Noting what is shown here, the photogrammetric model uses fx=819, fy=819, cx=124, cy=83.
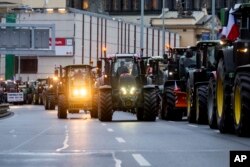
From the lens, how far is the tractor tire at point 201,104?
30.3 m

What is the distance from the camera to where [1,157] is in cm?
1658

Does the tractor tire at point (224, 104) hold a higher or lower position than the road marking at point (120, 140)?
higher

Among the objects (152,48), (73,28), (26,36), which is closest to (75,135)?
(26,36)

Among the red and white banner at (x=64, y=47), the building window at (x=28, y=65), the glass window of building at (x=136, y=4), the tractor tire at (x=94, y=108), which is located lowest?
the tractor tire at (x=94, y=108)

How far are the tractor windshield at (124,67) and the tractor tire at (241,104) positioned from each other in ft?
46.5

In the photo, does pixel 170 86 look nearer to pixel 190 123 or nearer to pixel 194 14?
pixel 190 123

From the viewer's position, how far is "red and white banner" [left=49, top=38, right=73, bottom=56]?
102m

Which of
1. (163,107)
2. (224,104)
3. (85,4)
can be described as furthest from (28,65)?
(224,104)

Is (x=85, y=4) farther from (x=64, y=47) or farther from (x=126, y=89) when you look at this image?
(x=126, y=89)

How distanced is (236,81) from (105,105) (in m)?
13.2

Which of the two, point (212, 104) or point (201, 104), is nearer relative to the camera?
point (212, 104)

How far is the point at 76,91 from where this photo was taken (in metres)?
43.0

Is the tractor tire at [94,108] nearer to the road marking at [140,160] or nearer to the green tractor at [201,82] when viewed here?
the green tractor at [201,82]

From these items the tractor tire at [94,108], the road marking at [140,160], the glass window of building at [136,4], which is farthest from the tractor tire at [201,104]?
the glass window of building at [136,4]
